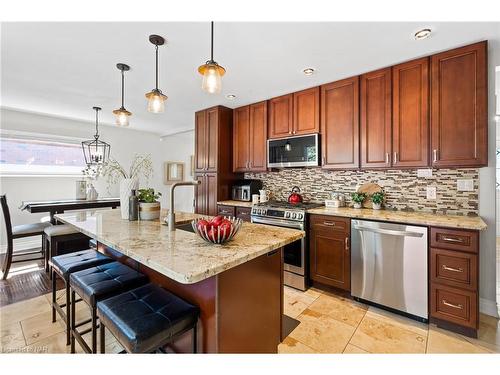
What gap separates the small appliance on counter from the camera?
12.1 feet

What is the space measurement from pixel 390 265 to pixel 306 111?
2.02 m

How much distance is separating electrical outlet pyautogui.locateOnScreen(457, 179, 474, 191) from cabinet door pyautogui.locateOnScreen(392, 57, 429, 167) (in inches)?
17.1

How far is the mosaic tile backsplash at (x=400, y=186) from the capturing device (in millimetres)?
2285

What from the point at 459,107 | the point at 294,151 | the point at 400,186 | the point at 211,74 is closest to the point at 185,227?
the point at 211,74

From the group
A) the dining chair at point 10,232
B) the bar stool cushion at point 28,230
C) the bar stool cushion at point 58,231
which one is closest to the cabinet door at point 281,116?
the bar stool cushion at point 58,231

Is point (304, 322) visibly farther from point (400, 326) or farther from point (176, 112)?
point (176, 112)

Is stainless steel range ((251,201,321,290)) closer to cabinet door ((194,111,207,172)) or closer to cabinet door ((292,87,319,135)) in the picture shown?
cabinet door ((292,87,319,135))

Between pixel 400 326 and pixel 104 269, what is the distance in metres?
2.46

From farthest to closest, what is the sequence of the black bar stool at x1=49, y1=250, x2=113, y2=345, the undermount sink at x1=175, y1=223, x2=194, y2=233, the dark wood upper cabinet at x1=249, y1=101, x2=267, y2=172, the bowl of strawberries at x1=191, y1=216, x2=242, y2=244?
the dark wood upper cabinet at x1=249, y1=101, x2=267, y2=172 → the undermount sink at x1=175, y1=223, x2=194, y2=233 → the black bar stool at x1=49, y1=250, x2=113, y2=345 → the bowl of strawberries at x1=191, y1=216, x2=242, y2=244

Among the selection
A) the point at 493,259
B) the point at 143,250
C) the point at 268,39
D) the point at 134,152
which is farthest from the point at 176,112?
the point at 493,259

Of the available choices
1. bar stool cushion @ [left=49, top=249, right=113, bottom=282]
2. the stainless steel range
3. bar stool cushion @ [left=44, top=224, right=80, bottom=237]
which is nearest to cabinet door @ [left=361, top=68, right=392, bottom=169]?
the stainless steel range

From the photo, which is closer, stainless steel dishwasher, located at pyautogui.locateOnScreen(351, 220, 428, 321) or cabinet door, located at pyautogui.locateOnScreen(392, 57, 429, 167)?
stainless steel dishwasher, located at pyautogui.locateOnScreen(351, 220, 428, 321)

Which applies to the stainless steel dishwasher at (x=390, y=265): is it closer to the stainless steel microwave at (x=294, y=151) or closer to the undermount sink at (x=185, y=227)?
the stainless steel microwave at (x=294, y=151)

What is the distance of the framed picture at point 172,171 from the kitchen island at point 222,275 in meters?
4.72
